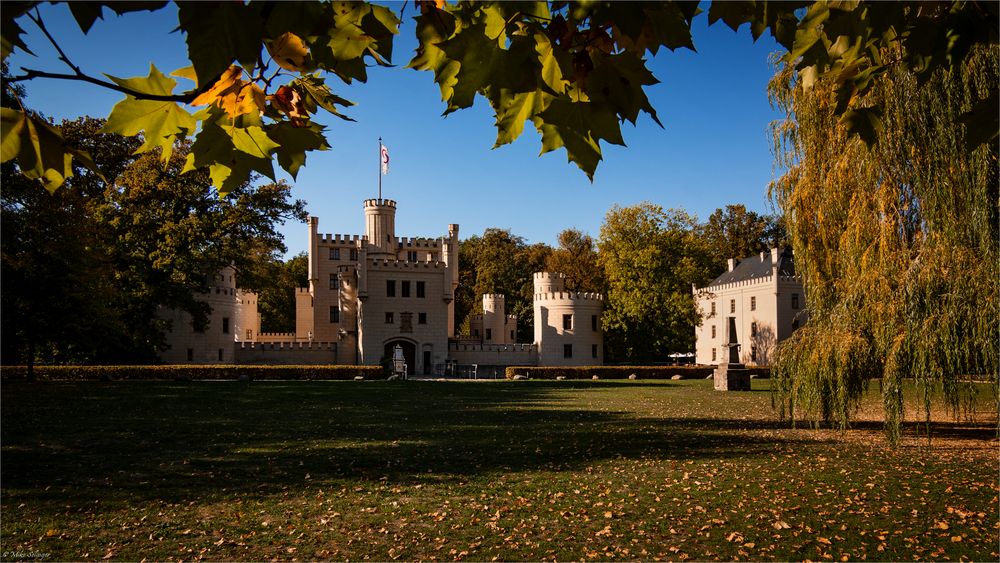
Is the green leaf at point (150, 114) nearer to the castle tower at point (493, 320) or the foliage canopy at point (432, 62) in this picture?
the foliage canopy at point (432, 62)

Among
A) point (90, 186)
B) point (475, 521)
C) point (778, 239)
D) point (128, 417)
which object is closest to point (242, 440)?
point (128, 417)

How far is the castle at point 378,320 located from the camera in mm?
43531

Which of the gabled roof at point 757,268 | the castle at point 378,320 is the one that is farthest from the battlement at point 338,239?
the gabled roof at point 757,268

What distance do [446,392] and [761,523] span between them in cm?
2119

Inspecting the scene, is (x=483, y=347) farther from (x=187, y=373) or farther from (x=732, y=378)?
(x=732, y=378)

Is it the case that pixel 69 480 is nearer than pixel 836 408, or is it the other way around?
pixel 69 480

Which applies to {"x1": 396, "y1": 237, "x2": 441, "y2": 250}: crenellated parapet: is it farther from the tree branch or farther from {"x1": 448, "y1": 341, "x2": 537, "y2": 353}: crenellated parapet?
the tree branch

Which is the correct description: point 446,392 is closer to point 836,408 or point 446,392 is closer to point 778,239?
point 836,408

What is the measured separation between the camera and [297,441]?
13.3 m

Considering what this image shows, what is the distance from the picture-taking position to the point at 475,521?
7383 mm

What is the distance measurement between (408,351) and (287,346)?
27.1 feet

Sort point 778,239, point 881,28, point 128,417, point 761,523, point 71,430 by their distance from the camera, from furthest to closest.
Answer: point 778,239 < point 128,417 < point 71,430 < point 761,523 < point 881,28

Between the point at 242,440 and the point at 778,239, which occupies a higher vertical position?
the point at 778,239

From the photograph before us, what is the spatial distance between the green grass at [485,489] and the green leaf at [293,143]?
4.76 m
